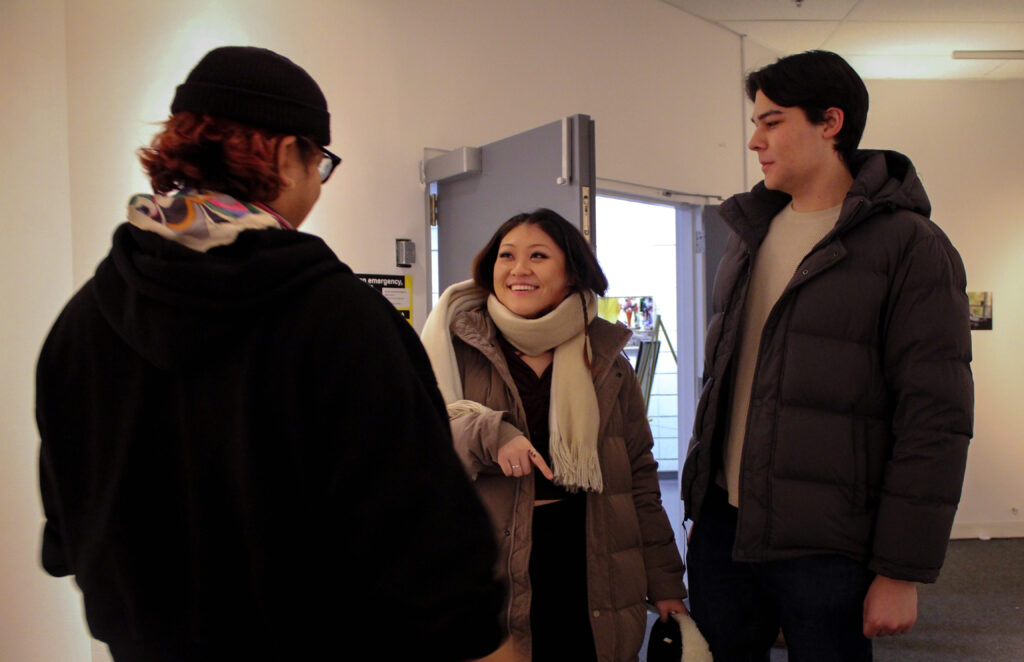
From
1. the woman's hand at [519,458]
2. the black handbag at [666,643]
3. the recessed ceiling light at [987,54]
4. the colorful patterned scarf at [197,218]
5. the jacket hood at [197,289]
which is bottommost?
the black handbag at [666,643]

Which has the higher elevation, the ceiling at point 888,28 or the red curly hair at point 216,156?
the ceiling at point 888,28

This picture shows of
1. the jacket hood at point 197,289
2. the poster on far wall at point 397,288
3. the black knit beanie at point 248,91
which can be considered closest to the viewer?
the jacket hood at point 197,289

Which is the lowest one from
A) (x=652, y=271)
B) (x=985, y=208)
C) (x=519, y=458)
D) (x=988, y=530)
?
(x=988, y=530)

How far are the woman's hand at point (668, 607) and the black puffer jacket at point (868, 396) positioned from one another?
0.98 feet

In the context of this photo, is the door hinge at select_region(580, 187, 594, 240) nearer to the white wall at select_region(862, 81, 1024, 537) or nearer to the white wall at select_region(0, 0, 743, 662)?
the white wall at select_region(0, 0, 743, 662)

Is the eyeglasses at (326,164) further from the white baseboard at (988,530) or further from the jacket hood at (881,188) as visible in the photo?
the white baseboard at (988,530)

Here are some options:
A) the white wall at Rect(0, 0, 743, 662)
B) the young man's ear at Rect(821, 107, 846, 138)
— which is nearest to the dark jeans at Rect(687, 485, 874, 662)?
the young man's ear at Rect(821, 107, 846, 138)

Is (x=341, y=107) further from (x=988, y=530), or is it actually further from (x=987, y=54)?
(x=988, y=530)

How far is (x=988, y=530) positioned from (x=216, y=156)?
5990 millimetres

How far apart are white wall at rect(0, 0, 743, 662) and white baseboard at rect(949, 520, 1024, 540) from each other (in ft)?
10.2

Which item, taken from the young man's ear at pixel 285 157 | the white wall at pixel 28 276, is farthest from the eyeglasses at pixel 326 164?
the white wall at pixel 28 276

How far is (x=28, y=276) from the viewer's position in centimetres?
207

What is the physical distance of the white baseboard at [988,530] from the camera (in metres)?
5.15

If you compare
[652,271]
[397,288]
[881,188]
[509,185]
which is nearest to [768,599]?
[881,188]
